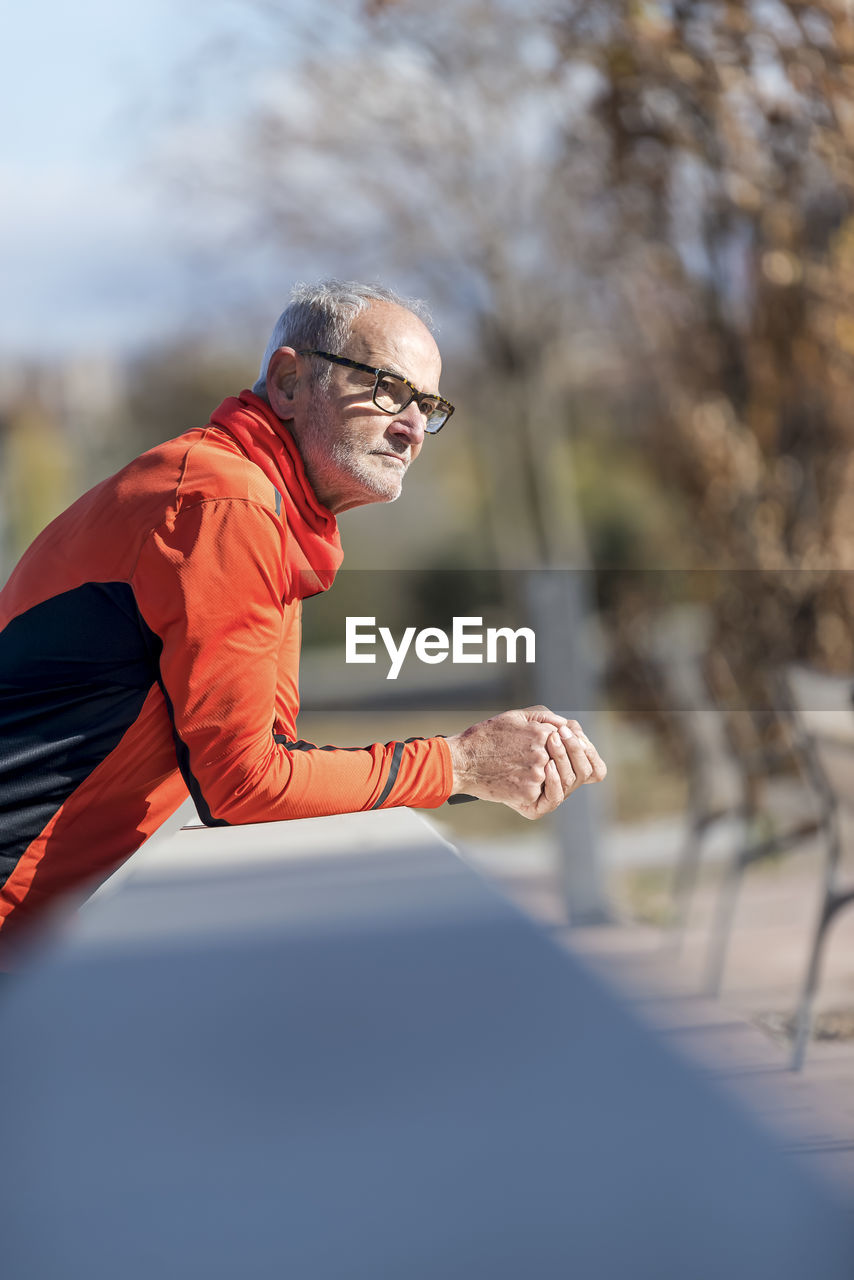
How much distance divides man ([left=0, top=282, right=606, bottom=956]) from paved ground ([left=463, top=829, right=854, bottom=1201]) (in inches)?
12.8

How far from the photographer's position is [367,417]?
1334 mm

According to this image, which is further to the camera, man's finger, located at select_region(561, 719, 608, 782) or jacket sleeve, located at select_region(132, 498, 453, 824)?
man's finger, located at select_region(561, 719, 608, 782)

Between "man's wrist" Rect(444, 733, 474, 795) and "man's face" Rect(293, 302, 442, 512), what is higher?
"man's face" Rect(293, 302, 442, 512)

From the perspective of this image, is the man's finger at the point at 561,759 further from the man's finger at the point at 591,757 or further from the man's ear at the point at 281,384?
the man's ear at the point at 281,384

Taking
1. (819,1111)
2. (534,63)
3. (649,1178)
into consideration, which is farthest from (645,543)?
(649,1178)

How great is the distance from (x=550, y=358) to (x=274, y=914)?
22.4 ft

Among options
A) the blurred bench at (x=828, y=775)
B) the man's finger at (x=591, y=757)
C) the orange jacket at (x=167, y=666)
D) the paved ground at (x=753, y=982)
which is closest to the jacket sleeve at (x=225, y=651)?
the orange jacket at (x=167, y=666)

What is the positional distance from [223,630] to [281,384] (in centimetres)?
31

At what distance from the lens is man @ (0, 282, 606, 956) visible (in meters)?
1.25

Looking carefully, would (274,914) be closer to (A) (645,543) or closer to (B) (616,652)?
(B) (616,652)

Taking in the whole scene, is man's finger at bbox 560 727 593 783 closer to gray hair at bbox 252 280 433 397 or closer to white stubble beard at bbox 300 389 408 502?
white stubble beard at bbox 300 389 408 502

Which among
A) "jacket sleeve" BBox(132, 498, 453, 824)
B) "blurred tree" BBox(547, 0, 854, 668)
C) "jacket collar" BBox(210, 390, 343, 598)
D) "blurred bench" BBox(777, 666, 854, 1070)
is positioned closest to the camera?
"jacket sleeve" BBox(132, 498, 453, 824)

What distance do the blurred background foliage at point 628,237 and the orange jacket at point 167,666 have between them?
3.78 m

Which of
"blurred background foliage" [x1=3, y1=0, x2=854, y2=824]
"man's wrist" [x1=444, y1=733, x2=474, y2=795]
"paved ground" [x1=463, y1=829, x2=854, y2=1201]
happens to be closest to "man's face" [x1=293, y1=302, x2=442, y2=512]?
"man's wrist" [x1=444, y1=733, x2=474, y2=795]
